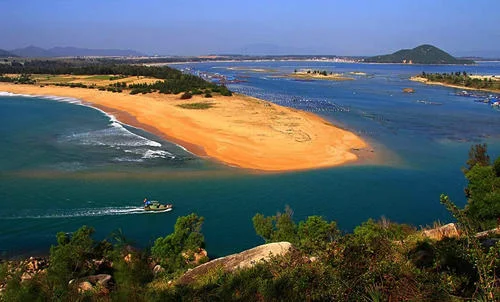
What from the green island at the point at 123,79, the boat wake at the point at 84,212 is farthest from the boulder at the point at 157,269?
the green island at the point at 123,79

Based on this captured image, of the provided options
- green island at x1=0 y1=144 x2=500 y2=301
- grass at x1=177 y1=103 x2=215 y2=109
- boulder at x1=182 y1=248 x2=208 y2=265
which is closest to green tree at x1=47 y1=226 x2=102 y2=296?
green island at x1=0 y1=144 x2=500 y2=301

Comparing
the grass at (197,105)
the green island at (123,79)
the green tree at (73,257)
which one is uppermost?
the green island at (123,79)

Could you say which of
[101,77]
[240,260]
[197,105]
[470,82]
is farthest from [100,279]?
[470,82]

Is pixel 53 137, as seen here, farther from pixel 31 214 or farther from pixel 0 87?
pixel 0 87

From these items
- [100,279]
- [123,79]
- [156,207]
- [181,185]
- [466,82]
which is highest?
[466,82]

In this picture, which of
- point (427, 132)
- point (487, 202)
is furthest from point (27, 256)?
point (427, 132)

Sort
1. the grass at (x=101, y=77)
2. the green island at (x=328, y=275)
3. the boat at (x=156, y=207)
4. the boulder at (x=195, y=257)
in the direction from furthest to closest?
the grass at (x=101, y=77) < the boat at (x=156, y=207) < the boulder at (x=195, y=257) < the green island at (x=328, y=275)

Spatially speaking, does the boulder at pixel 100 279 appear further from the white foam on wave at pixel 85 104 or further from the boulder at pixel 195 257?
the white foam on wave at pixel 85 104

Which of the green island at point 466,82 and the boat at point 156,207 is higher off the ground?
the green island at point 466,82

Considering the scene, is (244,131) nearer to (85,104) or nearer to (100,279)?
(100,279)
